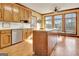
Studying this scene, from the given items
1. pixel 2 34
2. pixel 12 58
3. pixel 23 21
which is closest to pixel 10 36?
pixel 2 34

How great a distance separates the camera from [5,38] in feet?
14.2

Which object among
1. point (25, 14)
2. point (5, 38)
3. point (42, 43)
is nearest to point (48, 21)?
point (25, 14)

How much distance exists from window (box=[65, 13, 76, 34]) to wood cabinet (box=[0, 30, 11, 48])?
17.8 ft

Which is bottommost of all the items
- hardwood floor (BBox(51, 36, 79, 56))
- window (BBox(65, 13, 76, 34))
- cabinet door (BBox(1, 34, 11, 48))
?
hardwood floor (BBox(51, 36, 79, 56))

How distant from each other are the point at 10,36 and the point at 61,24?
5.36 meters

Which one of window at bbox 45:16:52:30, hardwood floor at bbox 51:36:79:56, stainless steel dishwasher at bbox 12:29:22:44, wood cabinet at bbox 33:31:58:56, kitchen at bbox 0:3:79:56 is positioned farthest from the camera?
window at bbox 45:16:52:30

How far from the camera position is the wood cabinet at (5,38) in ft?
13.6

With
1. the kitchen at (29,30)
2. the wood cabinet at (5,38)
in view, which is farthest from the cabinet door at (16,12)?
the wood cabinet at (5,38)

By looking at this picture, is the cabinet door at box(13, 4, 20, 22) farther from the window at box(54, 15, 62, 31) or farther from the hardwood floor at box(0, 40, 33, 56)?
the window at box(54, 15, 62, 31)

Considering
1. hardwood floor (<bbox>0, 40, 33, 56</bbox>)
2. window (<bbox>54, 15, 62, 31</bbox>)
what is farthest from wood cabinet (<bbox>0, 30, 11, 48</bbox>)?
window (<bbox>54, 15, 62, 31</bbox>)

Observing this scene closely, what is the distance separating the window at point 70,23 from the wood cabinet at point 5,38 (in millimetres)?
5427

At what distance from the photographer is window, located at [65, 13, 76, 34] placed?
313 inches

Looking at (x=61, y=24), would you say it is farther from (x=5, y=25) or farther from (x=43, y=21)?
(x=5, y=25)

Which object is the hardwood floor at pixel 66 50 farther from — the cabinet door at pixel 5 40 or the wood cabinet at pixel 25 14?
the wood cabinet at pixel 25 14
